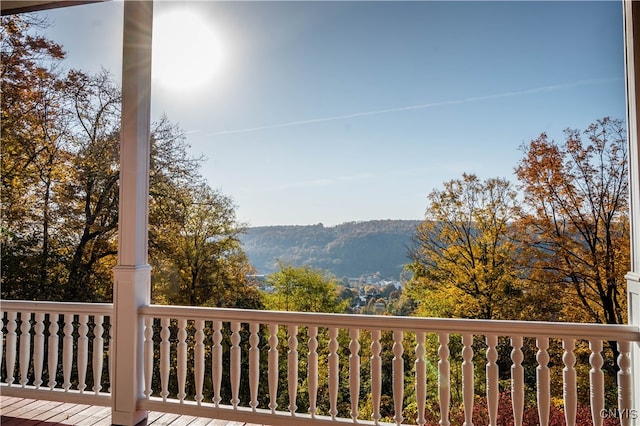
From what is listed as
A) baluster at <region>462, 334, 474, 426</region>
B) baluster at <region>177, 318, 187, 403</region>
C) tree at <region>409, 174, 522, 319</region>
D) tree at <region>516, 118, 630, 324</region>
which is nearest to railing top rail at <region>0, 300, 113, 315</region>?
baluster at <region>177, 318, 187, 403</region>

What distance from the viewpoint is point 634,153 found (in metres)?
2.09

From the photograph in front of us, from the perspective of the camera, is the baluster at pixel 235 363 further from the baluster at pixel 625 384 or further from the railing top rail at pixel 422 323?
the baluster at pixel 625 384

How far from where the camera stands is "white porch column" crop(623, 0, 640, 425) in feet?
6.76

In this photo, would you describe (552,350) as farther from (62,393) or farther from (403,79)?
(62,393)

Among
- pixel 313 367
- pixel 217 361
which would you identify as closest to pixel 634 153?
pixel 313 367

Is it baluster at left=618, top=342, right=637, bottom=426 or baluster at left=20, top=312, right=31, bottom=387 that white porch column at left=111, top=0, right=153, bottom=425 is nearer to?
baluster at left=20, top=312, right=31, bottom=387

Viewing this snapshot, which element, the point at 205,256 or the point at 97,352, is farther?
the point at 205,256

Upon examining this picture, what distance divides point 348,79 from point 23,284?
3.72m

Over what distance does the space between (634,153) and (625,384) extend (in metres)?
1.18

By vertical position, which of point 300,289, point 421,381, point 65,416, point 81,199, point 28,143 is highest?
point 28,143

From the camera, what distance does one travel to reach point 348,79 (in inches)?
151

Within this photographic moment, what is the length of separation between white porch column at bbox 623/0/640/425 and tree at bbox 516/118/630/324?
124cm

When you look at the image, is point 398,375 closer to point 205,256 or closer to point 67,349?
point 67,349

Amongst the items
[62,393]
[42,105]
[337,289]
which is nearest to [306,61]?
[337,289]
